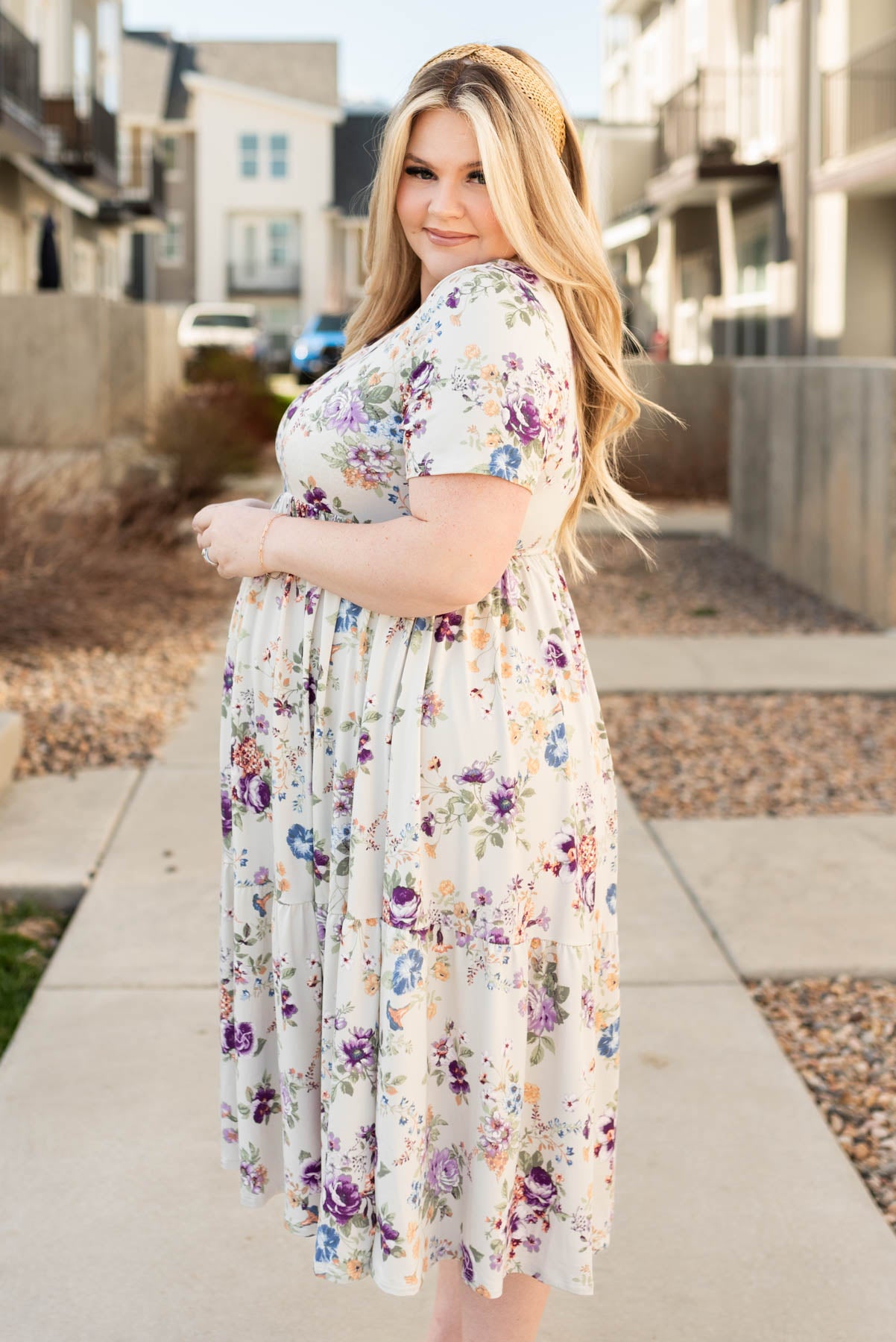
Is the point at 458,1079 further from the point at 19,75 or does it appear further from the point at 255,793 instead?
the point at 19,75

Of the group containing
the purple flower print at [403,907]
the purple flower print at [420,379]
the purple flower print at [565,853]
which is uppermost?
the purple flower print at [420,379]

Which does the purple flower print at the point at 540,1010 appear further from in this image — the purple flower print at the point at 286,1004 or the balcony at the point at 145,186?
the balcony at the point at 145,186

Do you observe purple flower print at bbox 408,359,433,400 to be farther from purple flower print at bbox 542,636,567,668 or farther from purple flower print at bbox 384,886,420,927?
purple flower print at bbox 384,886,420,927

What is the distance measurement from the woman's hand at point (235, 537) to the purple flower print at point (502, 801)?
0.42 metres

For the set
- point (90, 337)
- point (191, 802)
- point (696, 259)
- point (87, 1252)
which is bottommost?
point (87, 1252)

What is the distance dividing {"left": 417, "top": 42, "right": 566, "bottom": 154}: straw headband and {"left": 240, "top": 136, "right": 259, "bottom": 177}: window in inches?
1676

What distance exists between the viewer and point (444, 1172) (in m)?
1.92

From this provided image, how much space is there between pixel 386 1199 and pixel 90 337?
9493 millimetres

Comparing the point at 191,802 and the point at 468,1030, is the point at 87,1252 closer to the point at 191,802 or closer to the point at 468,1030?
the point at 468,1030

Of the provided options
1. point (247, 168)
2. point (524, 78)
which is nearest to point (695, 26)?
point (524, 78)

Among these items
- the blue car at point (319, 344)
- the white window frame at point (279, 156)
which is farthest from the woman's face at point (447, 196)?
the white window frame at point (279, 156)

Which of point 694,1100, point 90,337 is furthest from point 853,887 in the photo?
point 90,337

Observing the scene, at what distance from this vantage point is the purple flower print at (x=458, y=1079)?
73.7 inches

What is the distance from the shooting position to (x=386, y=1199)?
1853 mm
